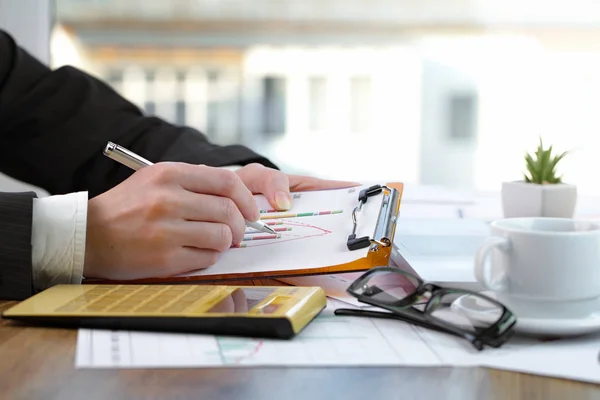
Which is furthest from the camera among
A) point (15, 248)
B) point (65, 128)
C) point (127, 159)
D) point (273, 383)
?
point (65, 128)

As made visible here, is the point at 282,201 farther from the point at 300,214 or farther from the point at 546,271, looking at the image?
the point at 546,271

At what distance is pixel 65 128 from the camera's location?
116 centimetres

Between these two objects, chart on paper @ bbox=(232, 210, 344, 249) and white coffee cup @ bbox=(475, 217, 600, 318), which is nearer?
white coffee cup @ bbox=(475, 217, 600, 318)

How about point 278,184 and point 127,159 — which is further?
point 278,184

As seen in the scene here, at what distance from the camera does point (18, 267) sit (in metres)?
0.60

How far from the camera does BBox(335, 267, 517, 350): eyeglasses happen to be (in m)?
0.46

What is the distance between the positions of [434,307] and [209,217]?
0.24m

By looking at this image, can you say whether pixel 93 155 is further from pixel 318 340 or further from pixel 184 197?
pixel 318 340

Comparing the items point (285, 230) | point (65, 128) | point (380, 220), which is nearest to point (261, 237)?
point (285, 230)

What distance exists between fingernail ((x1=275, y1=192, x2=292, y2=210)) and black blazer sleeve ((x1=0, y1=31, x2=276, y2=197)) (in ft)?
1.16

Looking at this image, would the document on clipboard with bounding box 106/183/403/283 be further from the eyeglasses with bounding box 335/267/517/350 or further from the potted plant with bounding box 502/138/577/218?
the potted plant with bounding box 502/138/577/218

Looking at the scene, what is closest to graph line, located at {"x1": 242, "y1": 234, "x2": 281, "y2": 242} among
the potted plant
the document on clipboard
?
the document on clipboard

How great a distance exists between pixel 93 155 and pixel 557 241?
837 mm

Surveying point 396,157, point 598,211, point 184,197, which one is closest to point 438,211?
point 598,211
